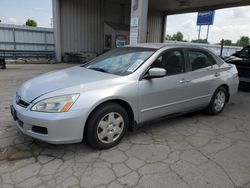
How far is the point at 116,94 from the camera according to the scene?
282 centimetres

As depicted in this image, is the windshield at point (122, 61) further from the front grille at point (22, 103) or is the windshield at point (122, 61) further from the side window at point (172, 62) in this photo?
the front grille at point (22, 103)

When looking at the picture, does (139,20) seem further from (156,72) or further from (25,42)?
(25,42)

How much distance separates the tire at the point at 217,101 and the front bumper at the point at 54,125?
9.43ft

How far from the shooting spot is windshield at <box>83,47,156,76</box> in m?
3.24

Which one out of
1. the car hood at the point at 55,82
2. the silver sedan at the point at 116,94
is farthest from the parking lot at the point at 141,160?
the car hood at the point at 55,82

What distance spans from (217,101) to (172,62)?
159 centimetres


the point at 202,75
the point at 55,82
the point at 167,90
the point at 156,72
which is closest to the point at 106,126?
the point at 55,82

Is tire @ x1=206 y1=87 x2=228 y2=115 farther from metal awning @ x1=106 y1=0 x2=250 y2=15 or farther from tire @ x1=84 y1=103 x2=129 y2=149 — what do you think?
metal awning @ x1=106 y1=0 x2=250 y2=15

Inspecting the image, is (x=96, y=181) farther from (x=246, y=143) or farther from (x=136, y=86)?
(x=246, y=143)

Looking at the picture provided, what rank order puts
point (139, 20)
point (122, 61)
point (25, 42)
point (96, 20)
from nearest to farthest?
1. point (122, 61)
2. point (139, 20)
3. point (25, 42)
4. point (96, 20)

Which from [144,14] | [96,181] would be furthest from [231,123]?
[144,14]

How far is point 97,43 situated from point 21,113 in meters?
13.4

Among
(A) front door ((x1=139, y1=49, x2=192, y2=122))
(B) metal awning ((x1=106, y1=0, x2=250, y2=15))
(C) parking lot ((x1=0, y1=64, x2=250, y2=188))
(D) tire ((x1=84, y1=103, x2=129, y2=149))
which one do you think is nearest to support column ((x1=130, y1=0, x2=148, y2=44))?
(A) front door ((x1=139, y1=49, x2=192, y2=122))

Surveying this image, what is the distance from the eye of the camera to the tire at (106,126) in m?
2.72
